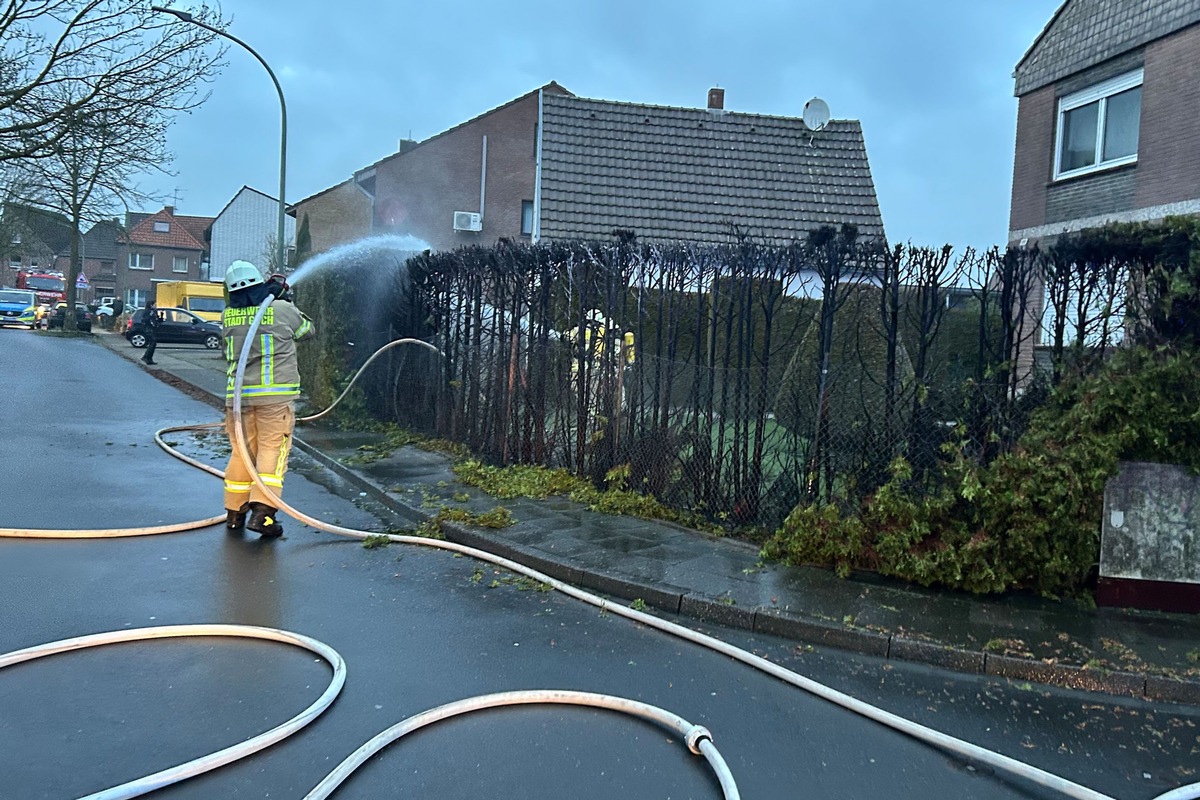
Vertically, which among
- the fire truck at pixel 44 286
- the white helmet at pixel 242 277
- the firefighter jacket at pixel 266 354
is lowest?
the firefighter jacket at pixel 266 354

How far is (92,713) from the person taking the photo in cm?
396

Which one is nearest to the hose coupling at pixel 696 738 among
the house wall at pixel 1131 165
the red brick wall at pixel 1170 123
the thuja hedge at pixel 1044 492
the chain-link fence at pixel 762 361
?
the thuja hedge at pixel 1044 492

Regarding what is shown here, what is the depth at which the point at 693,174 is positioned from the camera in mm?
17734

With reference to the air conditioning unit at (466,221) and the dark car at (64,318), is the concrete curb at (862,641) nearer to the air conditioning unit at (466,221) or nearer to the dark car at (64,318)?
the air conditioning unit at (466,221)

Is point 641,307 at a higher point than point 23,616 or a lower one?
higher

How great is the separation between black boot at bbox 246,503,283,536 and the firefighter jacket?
2.70 ft

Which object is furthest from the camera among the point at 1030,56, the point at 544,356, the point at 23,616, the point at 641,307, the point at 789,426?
the point at 1030,56

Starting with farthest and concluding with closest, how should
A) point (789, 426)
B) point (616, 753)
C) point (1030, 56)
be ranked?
point (1030, 56)
point (789, 426)
point (616, 753)

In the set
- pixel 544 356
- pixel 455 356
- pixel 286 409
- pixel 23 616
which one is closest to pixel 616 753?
pixel 23 616

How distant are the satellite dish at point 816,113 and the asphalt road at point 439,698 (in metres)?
14.7

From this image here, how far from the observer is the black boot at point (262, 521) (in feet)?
23.3

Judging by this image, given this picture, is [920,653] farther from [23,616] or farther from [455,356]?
[455,356]

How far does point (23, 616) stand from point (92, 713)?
1.52 metres

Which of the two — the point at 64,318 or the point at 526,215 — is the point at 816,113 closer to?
the point at 526,215
